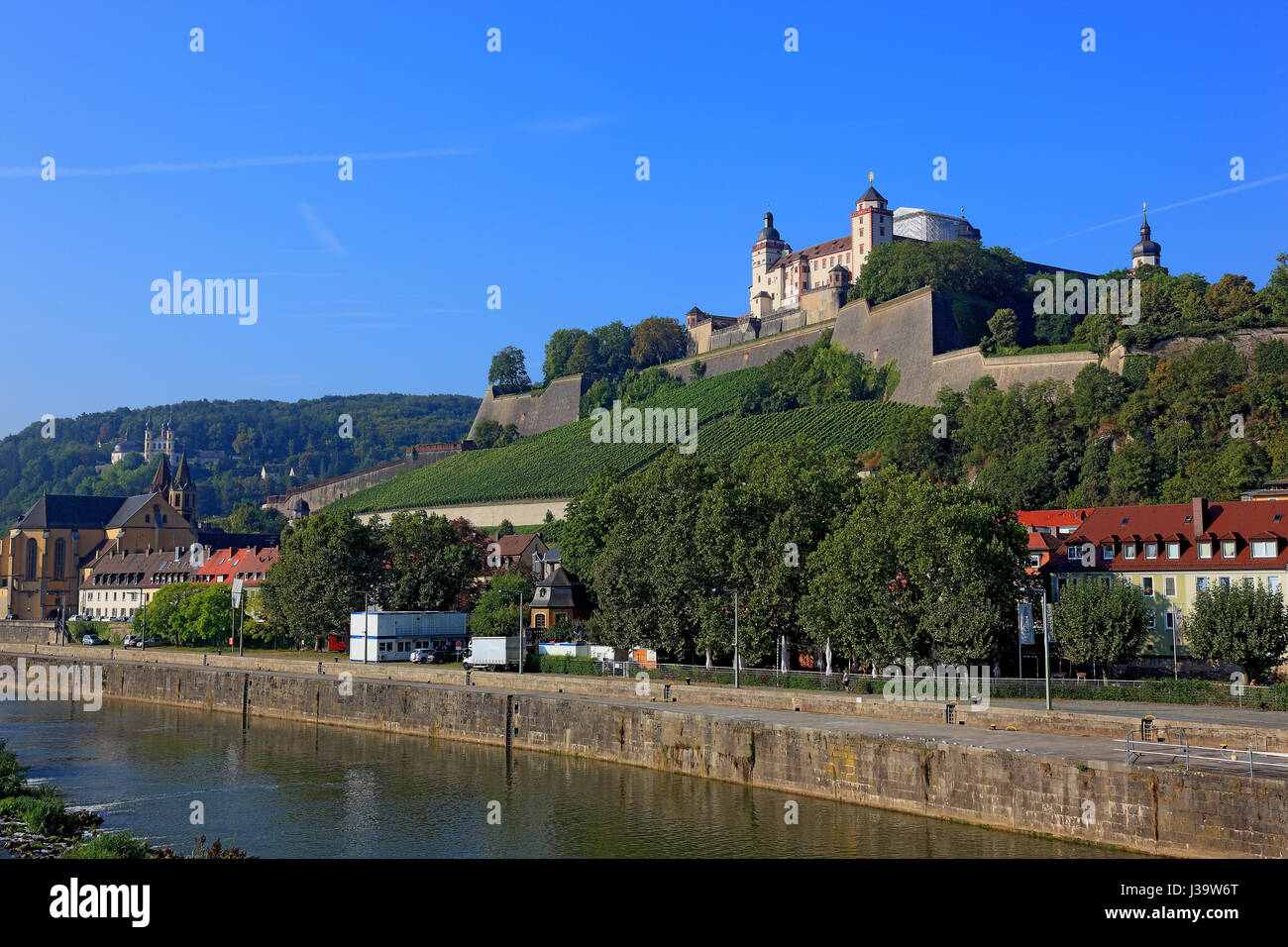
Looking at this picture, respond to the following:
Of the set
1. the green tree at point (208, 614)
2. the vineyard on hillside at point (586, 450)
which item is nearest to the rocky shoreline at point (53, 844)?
the green tree at point (208, 614)

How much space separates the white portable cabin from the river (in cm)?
1518

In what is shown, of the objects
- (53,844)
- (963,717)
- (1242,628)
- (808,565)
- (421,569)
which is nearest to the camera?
(53,844)

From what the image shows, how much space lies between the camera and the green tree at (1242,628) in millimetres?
46531

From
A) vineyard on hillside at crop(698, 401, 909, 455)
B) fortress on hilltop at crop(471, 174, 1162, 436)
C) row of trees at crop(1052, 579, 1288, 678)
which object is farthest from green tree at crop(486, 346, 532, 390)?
row of trees at crop(1052, 579, 1288, 678)

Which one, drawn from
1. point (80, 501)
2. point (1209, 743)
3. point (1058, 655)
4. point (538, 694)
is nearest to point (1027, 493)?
point (1058, 655)

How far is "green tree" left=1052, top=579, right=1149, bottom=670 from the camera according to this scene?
48.8 meters

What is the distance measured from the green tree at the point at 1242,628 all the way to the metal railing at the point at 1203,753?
14.3m

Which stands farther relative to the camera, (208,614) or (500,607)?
(208,614)

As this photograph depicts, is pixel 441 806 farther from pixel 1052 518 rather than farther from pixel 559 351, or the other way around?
pixel 559 351

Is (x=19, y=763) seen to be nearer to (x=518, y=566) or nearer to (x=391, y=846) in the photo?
(x=391, y=846)

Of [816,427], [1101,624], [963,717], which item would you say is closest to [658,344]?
[816,427]

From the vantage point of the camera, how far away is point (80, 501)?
148m

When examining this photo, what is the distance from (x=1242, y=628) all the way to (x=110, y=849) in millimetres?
41213

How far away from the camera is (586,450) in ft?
470
